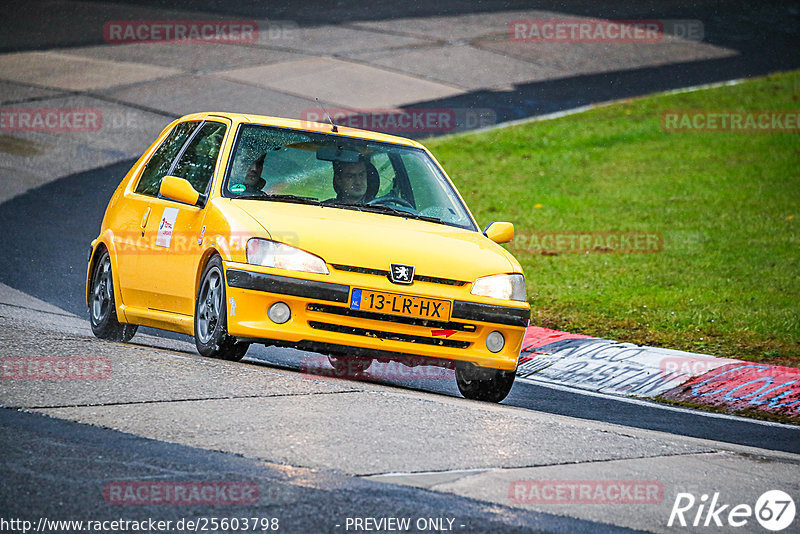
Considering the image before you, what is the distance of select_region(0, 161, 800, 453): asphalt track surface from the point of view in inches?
323

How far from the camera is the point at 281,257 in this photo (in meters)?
7.49

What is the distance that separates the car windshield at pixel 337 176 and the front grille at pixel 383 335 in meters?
1.10

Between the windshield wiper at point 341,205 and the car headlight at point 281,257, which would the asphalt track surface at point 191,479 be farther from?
the windshield wiper at point 341,205

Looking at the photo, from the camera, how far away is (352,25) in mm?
28719

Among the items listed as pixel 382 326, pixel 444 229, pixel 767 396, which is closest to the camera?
pixel 382 326

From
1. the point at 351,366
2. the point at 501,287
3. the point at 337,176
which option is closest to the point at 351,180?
the point at 337,176

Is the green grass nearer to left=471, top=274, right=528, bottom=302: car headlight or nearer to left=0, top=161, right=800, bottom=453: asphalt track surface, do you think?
left=0, top=161, right=800, bottom=453: asphalt track surface

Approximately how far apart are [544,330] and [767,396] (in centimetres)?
248

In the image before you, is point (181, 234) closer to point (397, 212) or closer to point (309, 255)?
point (309, 255)

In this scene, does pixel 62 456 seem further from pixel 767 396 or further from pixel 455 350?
pixel 767 396

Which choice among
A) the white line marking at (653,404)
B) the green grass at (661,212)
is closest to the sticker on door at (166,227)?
the white line marking at (653,404)

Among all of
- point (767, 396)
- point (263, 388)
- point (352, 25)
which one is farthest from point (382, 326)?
point (352, 25)

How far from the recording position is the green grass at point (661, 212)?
11.7 meters

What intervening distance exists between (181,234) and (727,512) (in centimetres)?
420
